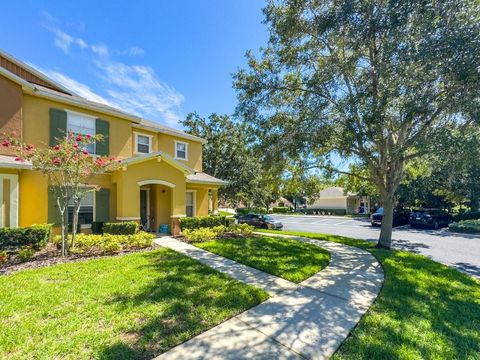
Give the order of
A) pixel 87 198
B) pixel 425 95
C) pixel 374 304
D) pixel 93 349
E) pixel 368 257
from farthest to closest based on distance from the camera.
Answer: pixel 87 198 → pixel 368 257 → pixel 425 95 → pixel 374 304 → pixel 93 349

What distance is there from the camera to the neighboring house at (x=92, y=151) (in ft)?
32.4

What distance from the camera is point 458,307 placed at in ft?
17.8

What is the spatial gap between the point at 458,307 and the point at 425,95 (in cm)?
557

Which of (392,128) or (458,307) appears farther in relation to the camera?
(392,128)

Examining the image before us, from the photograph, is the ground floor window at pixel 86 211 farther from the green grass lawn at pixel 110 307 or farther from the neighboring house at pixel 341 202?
the neighboring house at pixel 341 202

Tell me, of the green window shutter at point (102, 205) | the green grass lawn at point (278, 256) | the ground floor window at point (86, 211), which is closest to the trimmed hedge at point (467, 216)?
the green grass lawn at point (278, 256)

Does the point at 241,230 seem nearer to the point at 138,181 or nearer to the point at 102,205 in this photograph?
the point at 138,181

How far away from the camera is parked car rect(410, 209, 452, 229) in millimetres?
21641

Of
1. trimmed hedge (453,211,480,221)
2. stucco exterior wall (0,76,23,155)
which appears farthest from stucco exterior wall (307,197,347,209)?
stucco exterior wall (0,76,23,155)

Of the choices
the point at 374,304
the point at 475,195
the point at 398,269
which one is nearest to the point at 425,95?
the point at 398,269

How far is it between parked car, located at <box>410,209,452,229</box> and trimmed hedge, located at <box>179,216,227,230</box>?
699 inches

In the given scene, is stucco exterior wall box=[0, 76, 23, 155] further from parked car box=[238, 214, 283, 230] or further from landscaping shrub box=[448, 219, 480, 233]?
landscaping shrub box=[448, 219, 480, 233]

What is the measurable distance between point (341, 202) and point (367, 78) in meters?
43.1

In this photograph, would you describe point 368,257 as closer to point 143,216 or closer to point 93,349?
point 93,349
